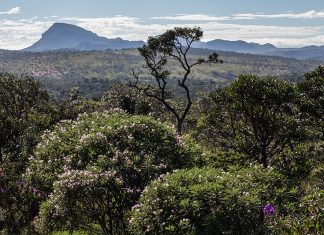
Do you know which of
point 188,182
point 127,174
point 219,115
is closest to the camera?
point 188,182

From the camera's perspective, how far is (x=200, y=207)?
34.5ft

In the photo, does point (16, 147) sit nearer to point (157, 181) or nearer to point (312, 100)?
point (312, 100)

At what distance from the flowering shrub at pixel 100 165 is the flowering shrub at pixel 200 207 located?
176 cm

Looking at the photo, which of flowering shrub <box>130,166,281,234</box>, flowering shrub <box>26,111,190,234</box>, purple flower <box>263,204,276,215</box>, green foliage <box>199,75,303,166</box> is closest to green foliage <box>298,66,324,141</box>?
green foliage <box>199,75,303,166</box>

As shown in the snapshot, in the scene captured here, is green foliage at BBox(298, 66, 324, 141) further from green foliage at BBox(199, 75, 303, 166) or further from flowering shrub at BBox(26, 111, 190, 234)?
flowering shrub at BBox(26, 111, 190, 234)

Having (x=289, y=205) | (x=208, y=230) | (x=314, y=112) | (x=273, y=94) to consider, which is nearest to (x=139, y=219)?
(x=208, y=230)

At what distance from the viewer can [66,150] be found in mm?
14992

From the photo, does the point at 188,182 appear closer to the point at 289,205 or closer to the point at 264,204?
the point at 264,204

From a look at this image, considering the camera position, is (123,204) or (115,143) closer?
(123,204)

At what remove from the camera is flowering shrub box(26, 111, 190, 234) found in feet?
41.0

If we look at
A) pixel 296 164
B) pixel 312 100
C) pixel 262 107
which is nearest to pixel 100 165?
pixel 296 164

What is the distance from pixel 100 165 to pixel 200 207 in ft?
13.2

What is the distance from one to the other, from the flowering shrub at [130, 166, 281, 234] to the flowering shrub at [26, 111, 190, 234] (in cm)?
176

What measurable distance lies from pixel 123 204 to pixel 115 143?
2.19 metres
